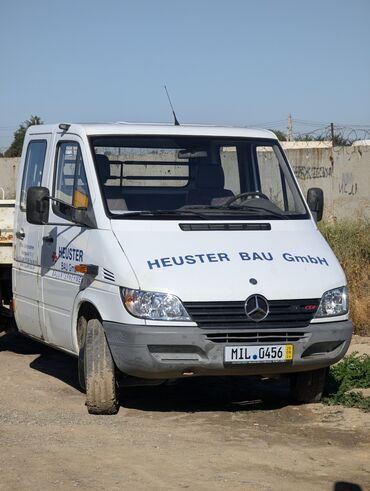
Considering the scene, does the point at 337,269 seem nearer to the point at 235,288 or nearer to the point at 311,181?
the point at 235,288

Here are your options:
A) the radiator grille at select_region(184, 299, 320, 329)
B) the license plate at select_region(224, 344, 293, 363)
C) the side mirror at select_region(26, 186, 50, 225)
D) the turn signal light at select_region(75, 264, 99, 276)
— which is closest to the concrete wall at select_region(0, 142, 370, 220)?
the side mirror at select_region(26, 186, 50, 225)

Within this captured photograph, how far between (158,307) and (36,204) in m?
1.68

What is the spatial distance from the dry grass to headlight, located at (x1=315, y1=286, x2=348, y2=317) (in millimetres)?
4128

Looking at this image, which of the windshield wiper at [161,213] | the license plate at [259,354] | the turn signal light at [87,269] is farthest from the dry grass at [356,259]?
the turn signal light at [87,269]

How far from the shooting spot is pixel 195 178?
872 centimetres

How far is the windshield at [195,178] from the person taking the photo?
27.0 ft

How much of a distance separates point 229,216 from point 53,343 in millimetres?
1912

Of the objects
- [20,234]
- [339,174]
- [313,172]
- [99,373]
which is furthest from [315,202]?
[313,172]

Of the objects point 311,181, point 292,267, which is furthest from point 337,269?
point 311,181

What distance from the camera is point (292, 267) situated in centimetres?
761

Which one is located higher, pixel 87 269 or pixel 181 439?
pixel 87 269

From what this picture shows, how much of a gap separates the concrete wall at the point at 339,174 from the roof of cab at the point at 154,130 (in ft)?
36.3

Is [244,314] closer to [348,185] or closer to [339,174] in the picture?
[348,185]

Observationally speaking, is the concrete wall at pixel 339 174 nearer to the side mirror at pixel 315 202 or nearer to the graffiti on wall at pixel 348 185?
the graffiti on wall at pixel 348 185
